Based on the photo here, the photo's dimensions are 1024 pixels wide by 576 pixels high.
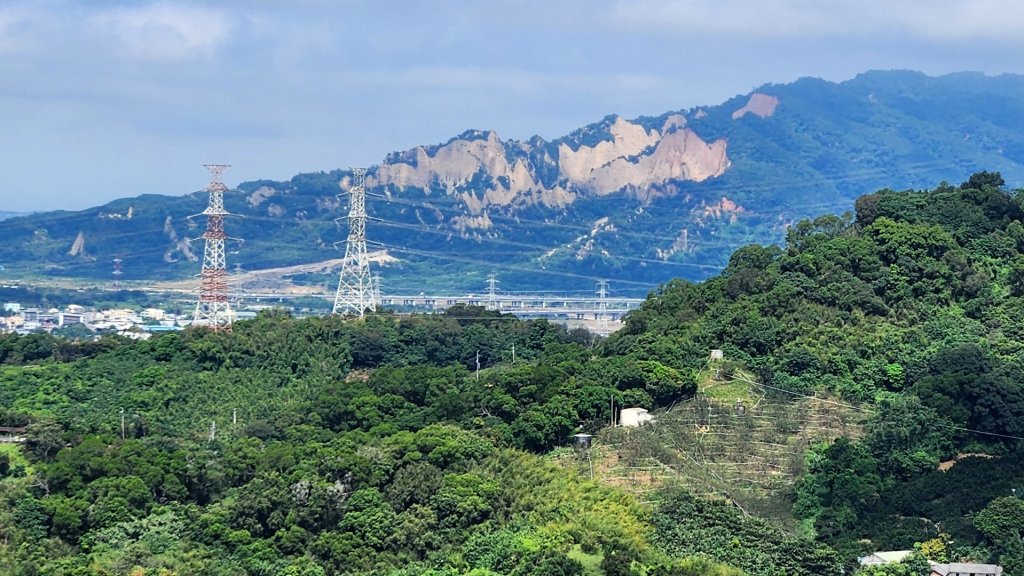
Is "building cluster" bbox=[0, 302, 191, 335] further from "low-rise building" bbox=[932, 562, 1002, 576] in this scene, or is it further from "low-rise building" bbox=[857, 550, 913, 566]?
"low-rise building" bbox=[932, 562, 1002, 576]

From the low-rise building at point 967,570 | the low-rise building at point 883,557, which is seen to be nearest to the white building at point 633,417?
the low-rise building at point 883,557

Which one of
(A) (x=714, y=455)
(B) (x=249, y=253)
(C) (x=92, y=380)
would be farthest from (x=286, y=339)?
(B) (x=249, y=253)

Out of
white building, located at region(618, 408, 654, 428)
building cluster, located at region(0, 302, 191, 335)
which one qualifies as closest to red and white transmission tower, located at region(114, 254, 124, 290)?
building cluster, located at region(0, 302, 191, 335)

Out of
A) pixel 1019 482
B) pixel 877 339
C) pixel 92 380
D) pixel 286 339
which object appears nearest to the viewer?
pixel 1019 482

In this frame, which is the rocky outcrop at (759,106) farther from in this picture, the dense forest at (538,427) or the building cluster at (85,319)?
the dense forest at (538,427)

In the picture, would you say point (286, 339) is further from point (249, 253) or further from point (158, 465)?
point (249, 253)

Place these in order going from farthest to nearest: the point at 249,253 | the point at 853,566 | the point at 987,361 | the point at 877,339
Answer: the point at 249,253 < the point at 877,339 < the point at 987,361 < the point at 853,566

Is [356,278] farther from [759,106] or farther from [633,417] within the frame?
[759,106]
